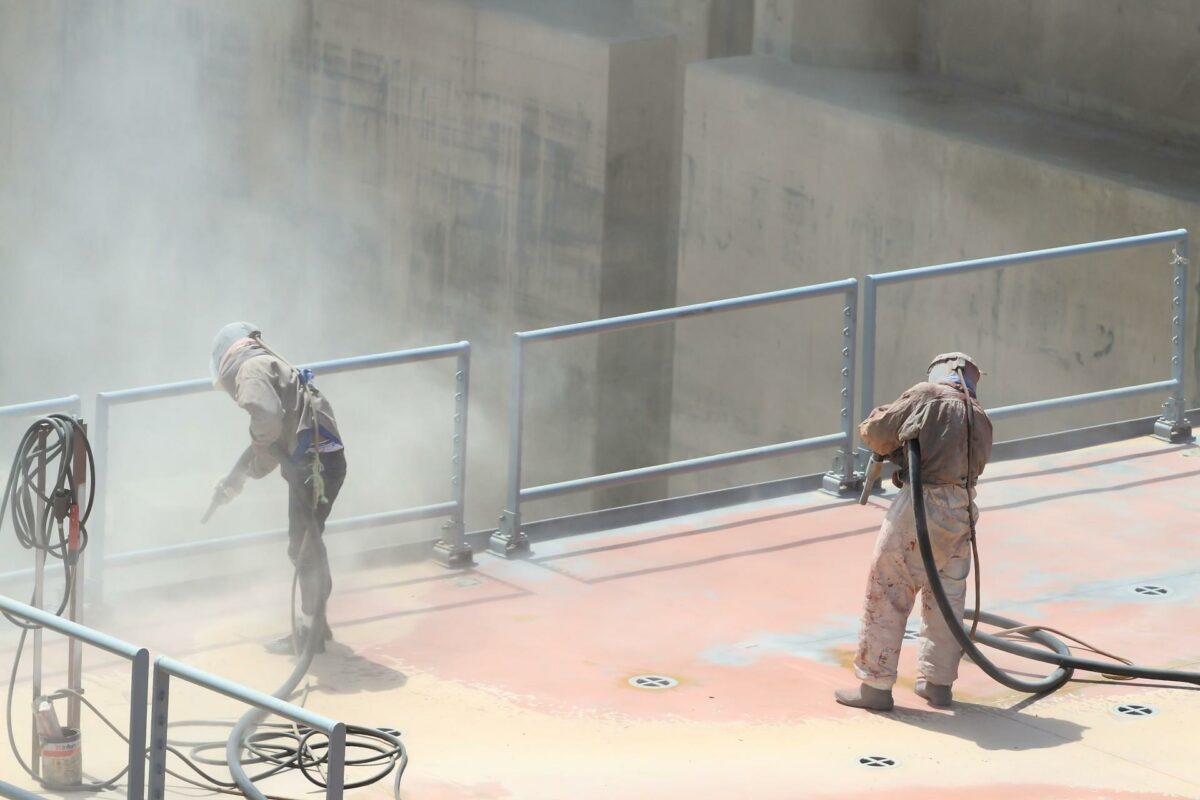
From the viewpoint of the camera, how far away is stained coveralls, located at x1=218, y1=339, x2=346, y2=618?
873cm

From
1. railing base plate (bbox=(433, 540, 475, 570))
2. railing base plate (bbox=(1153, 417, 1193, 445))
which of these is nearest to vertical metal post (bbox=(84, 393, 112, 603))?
railing base plate (bbox=(433, 540, 475, 570))

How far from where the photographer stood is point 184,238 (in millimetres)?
29281

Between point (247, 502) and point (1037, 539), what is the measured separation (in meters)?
12.4

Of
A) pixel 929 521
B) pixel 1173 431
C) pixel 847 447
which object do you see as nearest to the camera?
pixel 929 521

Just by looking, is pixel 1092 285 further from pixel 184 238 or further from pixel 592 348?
pixel 184 238

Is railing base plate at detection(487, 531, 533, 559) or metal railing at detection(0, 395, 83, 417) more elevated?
metal railing at detection(0, 395, 83, 417)

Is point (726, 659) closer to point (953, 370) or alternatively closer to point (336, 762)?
point (953, 370)

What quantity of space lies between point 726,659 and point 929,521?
139cm

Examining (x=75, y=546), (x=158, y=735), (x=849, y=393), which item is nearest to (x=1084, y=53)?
(x=849, y=393)

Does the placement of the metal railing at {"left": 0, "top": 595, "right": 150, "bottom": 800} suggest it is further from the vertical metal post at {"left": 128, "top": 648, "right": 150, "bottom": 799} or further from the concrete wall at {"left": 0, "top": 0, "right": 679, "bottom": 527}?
the concrete wall at {"left": 0, "top": 0, "right": 679, "bottom": 527}

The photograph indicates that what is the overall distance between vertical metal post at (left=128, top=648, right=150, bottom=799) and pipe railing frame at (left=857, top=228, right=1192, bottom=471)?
18.4 ft

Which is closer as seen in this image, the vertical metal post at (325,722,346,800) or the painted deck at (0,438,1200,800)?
the vertical metal post at (325,722,346,800)

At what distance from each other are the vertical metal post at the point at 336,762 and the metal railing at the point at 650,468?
425cm

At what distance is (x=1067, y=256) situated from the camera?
11648mm
